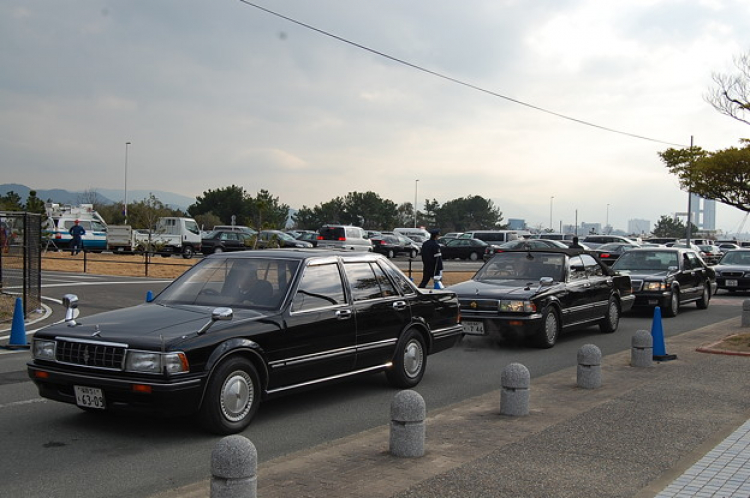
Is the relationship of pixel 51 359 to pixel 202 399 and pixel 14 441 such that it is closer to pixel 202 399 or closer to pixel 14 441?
pixel 14 441

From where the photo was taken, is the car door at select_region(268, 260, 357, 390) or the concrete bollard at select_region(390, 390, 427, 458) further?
the car door at select_region(268, 260, 357, 390)

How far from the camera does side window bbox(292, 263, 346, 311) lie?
728 cm

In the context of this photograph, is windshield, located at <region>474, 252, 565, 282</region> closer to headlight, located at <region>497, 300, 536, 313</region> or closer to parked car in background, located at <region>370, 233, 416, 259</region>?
headlight, located at <region>497, 300, 536, 313</region>

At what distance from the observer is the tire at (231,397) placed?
6117mm

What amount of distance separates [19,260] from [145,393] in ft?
35.3

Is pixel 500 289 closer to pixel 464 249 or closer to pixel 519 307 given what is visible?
pixel 519 307

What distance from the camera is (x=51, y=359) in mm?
6340

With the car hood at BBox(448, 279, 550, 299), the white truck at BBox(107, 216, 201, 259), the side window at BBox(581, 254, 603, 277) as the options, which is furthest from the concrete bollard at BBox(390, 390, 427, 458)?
the white truck at BBox(107, 216, 201, 259)

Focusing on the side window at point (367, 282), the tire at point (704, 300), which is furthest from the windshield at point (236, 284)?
the tire at point (704, 300)

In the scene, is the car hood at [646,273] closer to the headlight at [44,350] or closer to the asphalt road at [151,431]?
the asphalt road at [151,431]

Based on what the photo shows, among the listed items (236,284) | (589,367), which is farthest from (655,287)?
(236,284)

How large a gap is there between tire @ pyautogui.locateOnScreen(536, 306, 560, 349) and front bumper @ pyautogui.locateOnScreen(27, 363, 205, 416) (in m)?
7.02

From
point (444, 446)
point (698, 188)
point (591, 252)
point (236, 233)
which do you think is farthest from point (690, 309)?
point (236, 233)

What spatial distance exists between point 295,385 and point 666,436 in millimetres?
3359
